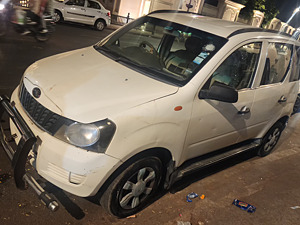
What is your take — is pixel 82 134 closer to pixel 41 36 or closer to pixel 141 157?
pixel 141 157

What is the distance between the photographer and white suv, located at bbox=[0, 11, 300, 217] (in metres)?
2.42

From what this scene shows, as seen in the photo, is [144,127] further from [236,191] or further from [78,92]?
[236,191]

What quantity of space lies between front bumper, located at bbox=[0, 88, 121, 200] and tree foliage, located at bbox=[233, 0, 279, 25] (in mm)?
40318

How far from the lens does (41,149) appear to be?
245 centimetres

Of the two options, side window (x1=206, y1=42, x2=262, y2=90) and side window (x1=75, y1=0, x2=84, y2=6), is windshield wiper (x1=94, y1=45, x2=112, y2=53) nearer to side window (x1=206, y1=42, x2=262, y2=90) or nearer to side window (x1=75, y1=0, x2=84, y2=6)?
side window (x1=206, y1=42, x2=262, y2=90)

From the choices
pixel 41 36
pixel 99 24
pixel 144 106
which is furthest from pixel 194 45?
pixel 99 24

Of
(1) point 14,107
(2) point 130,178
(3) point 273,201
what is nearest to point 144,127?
(2) point 130,178

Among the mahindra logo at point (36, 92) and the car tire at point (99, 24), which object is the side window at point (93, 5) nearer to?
the car tire at point (99, 24)

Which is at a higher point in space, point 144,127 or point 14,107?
point 144,127

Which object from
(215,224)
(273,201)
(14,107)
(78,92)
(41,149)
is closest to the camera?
(41,149)

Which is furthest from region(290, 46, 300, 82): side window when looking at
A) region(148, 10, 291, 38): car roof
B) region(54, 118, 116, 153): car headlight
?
region(54, 118, 116, 153): car headlight

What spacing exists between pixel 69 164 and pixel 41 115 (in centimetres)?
54

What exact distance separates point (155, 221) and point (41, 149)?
1.38 metres

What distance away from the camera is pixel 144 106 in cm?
257
